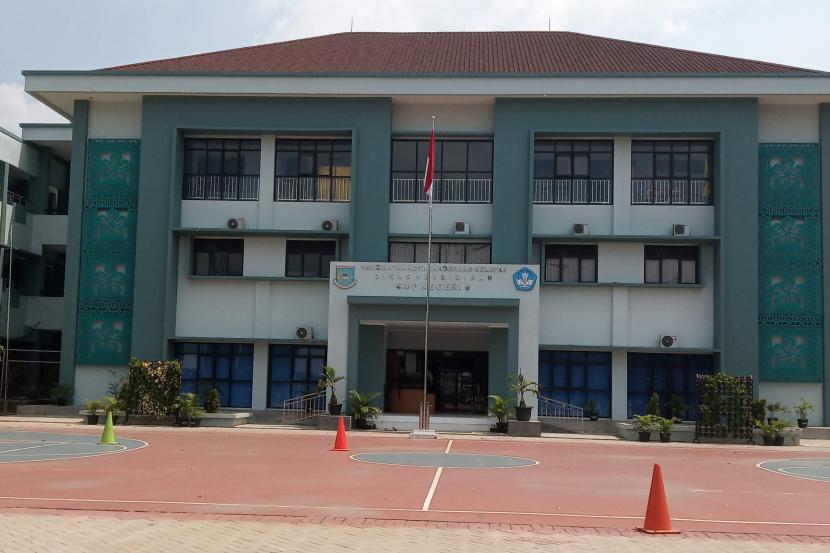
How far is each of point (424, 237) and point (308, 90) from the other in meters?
→ 6.97

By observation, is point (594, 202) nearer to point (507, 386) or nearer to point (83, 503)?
point (507, 386)

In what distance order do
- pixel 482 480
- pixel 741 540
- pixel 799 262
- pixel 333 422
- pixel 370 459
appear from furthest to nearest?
pixel 799 262 → pixel 333 422 → pixel 370 459 → pixel 482 480 → pixel 741 540

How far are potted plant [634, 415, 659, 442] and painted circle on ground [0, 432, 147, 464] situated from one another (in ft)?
50.2

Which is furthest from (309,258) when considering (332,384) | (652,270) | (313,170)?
(652,270)

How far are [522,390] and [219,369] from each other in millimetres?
12404

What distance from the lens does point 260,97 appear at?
123ft

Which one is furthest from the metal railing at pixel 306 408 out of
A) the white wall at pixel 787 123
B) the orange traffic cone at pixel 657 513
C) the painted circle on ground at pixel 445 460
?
the orange traffic cone at pixel 657 513

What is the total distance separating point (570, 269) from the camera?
122ft

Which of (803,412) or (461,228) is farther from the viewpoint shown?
(461,228)

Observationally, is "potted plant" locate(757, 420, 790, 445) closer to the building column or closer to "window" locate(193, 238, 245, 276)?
the building column

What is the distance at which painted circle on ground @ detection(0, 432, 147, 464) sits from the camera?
64.8 feet

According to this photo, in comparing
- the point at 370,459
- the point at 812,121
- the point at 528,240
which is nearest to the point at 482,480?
the point at 370,459

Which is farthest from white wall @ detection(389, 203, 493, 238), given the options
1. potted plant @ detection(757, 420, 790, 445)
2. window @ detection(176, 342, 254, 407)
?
potted plant @ detection(757, 420, 790, 445)

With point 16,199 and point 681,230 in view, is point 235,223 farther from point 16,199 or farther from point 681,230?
point 681,230
